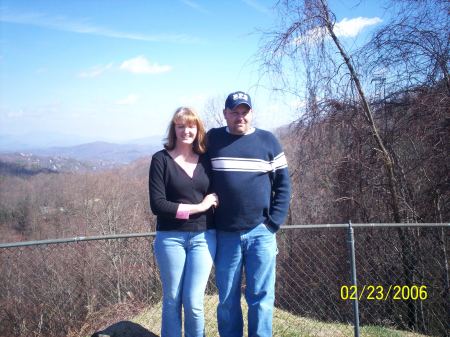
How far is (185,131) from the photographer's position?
254cm

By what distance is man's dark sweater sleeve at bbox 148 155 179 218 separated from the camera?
244 centimetres

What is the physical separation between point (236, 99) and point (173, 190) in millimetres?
797

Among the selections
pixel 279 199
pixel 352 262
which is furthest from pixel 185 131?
pixel 352 262

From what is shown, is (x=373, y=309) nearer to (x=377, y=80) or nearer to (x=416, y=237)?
(x=416, y=237)

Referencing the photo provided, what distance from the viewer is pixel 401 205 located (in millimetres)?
6059

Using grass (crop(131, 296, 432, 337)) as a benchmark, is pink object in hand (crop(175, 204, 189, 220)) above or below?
above

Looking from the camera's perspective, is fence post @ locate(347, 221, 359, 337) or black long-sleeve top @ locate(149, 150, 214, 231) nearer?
black long-sleeve top @ locate(149, 150, 214, 231)

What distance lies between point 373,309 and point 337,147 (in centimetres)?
293

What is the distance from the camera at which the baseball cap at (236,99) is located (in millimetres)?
2553

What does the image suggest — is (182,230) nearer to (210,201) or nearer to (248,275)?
(210,201)

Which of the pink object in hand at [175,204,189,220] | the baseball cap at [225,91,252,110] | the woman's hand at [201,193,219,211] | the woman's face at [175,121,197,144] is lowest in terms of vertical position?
the pink object in hand at [175,204,189,220]

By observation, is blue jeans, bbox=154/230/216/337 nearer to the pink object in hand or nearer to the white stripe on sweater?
the pink object in hand

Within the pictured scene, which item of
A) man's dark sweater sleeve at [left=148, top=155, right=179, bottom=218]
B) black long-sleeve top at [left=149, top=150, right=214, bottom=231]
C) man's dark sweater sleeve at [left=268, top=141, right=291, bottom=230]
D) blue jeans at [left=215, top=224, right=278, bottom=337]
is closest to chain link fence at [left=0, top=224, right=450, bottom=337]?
blue jeans at [left=215, top=224, right=278, bottom=337]

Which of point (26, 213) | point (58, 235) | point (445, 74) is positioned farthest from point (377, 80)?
point (26, 213)
